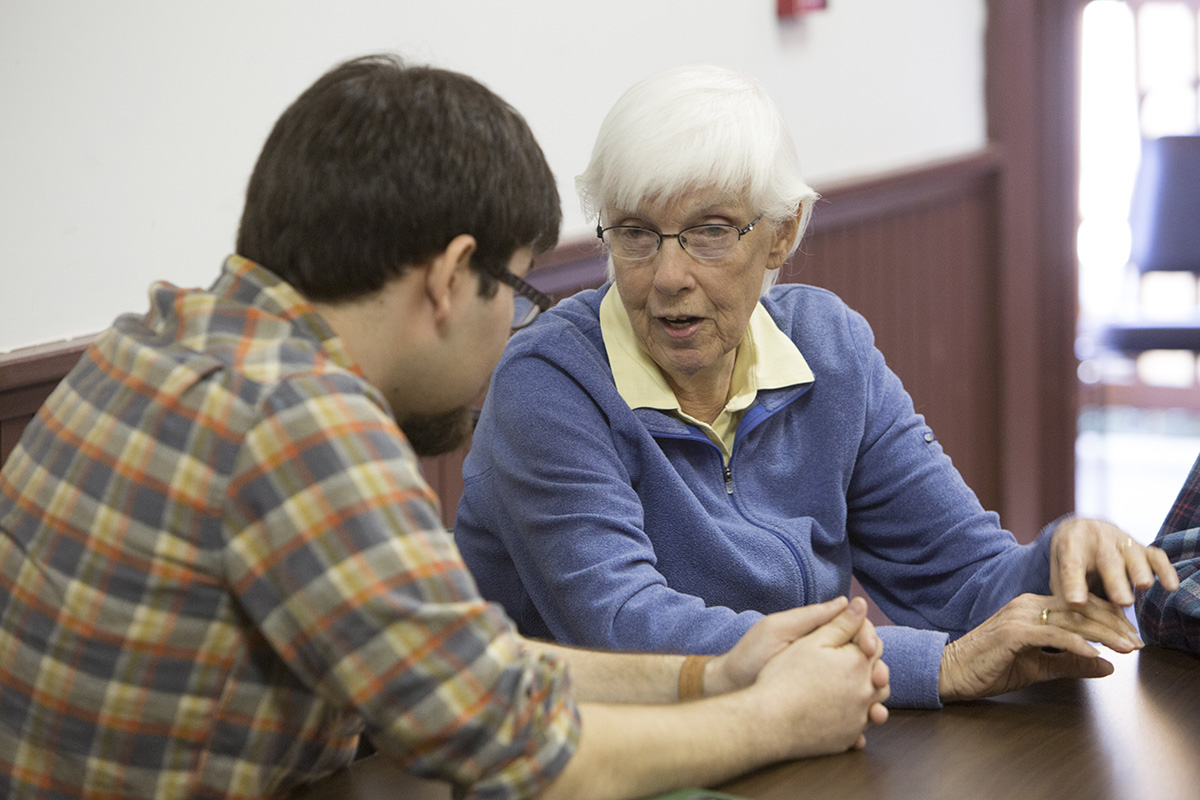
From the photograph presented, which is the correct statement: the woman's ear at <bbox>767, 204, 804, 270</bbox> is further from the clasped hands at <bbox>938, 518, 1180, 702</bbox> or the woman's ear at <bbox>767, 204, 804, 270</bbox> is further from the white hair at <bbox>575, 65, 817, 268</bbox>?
the clasped hands at <bbox>938, 518, 1180, 702</bbox>

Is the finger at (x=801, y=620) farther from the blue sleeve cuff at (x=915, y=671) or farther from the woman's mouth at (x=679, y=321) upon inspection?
the woman's mouth at (x=679, y=321)

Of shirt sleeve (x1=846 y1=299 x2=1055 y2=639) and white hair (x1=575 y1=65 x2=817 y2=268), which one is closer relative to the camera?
→ white hair (x1=575 y1=65 x2=817 y2=268)

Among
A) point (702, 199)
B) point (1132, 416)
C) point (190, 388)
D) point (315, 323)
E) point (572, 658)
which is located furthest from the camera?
point (1132, 416)

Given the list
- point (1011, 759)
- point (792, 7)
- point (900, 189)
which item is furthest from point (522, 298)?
point (900, 189)

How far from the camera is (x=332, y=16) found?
1.92 m

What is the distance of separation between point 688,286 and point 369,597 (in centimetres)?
81

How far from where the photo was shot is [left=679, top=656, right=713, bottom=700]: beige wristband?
3.89ft

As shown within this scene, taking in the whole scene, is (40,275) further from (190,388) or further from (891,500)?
(891,500)

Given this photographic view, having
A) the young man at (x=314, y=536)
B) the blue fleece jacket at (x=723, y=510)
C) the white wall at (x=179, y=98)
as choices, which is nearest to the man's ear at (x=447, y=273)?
the young man at (x=314, y=536)

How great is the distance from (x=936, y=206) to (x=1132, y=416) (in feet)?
10.1

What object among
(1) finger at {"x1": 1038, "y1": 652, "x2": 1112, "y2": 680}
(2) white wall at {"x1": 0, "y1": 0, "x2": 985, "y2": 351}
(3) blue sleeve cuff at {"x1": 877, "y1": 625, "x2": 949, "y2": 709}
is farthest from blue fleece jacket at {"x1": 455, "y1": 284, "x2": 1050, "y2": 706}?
(2) white wall at {"x1": 0, "y1": 0, "x2": 985, "y2": 351}

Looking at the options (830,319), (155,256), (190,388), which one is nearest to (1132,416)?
(830,319)

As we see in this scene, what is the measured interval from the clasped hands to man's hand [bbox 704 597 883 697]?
0.46ft

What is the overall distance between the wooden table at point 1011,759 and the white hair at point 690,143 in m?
0.68
